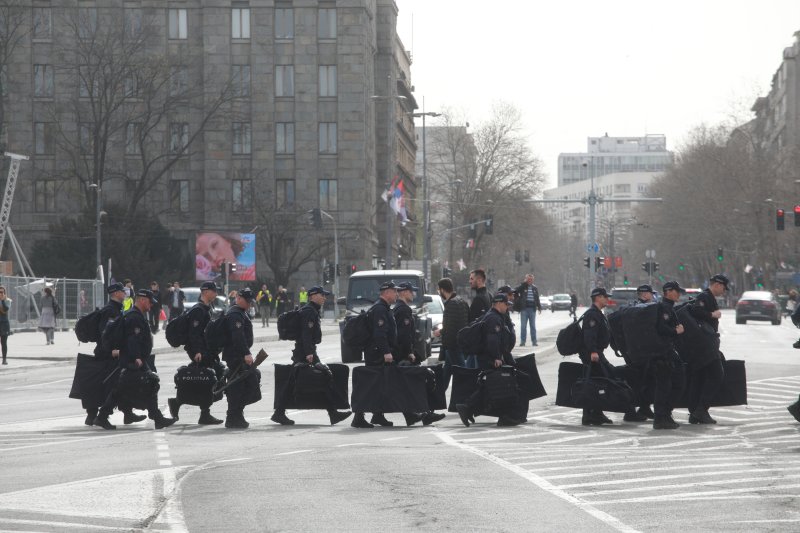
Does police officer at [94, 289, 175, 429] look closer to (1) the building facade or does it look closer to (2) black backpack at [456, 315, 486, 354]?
(2) black backpack at [456, 315, 486, 354]

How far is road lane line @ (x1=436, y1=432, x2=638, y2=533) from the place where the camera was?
9734 millimetres

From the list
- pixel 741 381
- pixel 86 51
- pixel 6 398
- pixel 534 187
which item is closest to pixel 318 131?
pixel 86 51

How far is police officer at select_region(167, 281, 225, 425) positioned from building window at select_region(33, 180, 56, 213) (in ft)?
224

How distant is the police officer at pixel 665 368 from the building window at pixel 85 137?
205ft

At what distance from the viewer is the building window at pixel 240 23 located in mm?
85188

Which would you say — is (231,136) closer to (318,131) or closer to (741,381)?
(318,131)

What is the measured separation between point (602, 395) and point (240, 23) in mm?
70233

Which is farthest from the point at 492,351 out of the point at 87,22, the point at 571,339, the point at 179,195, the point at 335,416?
the point at 179,195

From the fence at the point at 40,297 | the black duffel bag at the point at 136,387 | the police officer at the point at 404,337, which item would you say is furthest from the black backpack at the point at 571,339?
the fence at the point at 40,297

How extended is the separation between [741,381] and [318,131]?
68791 millimetres

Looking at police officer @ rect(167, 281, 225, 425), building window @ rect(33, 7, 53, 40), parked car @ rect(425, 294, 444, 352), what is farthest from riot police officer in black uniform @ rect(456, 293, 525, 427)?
building window @ rect(33, 7, 53, 40)

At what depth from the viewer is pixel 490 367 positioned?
17750 mm

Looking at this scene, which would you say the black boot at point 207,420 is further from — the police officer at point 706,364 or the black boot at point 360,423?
the police officer at point 706,364

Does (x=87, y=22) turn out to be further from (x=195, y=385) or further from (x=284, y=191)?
(x=195, y=385)
